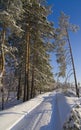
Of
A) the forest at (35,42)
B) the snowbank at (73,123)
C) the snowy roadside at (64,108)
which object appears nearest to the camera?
the snowbank at (73,123)

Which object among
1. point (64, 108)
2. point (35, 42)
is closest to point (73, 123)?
point (64, 108)

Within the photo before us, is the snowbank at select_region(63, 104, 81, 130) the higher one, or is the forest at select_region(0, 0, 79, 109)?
the forest at select_region(0, 0, 79, 109)

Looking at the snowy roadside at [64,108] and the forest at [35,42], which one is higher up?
the forest at [35,42]

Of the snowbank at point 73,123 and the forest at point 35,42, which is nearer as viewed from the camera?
the snowbank at point 73,123

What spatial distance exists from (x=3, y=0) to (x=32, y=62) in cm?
1821

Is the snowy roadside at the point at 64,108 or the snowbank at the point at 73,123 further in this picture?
the snowy roadside at the point at 64,108

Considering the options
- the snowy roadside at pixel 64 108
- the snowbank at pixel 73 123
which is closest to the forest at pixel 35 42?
the snowy roadside at pixel 64 108

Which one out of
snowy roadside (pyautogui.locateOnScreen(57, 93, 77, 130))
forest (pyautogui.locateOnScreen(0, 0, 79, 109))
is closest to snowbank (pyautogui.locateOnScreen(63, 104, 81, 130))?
snowy roadside (pyautogui.locateOnScreen(57, 93, 77, 130))

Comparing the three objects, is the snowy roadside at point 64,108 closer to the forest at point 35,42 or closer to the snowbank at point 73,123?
the snowbank at point 73,123

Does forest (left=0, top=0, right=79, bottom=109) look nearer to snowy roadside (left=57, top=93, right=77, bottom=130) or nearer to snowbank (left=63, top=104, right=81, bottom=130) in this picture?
snowy roadside (left=57, top=93, right=77, bottom=130)

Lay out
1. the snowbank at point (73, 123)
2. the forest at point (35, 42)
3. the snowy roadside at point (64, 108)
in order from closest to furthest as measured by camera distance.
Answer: the snowbank at point (73, 123) → the snowy roadside at point (64, 108) → the forest at point (35, 42)

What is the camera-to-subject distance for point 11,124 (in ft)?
33.3

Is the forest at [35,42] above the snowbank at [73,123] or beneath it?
above

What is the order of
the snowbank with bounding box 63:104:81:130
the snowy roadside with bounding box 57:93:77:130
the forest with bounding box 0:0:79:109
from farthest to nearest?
the forest with bounding box 0:0:79:109 < the snowy roadside with bounding box 57:93:77:130 < the snowbank with bounding box 63:104:81:130
